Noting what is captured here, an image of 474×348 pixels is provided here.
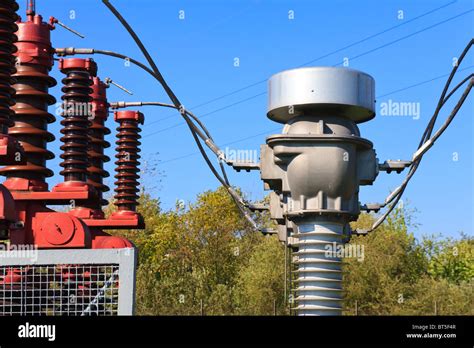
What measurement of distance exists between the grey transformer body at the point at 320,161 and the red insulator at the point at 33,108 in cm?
510

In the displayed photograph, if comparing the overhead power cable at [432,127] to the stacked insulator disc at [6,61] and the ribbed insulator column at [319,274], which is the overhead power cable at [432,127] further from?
the stacked insulator disc at [6,61]

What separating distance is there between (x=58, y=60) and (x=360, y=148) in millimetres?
7187

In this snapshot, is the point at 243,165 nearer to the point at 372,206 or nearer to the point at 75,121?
the point at 372,206

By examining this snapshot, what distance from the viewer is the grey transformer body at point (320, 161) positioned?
6.37 meters

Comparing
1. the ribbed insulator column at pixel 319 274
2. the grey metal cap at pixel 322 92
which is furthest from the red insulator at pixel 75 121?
the ribbed insulator column at pixel 319 274

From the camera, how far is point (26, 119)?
432 inches

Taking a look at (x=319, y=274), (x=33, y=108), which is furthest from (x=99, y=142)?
(x=319, y=274)

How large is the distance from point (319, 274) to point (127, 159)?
892cm

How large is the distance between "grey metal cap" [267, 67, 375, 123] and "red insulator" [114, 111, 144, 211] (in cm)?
829

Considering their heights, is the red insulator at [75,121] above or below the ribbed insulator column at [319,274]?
above

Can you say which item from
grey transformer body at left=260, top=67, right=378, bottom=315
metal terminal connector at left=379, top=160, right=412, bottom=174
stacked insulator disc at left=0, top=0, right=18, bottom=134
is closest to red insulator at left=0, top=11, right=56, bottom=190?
stacked insulator disc at left=0, top=0, right=18, bottom=134

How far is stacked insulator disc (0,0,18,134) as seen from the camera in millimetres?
8594

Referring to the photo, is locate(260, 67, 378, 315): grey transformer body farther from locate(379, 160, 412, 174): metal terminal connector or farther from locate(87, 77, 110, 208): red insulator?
locate(87, 77, 110, 208): red insulator
